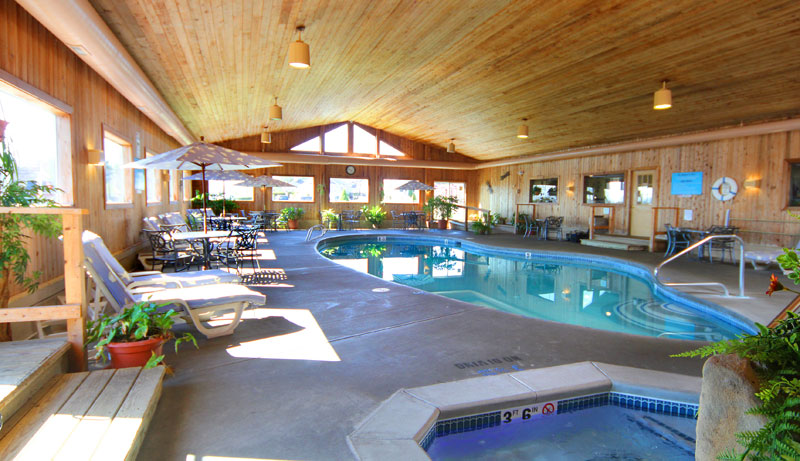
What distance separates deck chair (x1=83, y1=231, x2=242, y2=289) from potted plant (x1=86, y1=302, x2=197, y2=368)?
690 millimetres

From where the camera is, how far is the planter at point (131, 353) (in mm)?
2543

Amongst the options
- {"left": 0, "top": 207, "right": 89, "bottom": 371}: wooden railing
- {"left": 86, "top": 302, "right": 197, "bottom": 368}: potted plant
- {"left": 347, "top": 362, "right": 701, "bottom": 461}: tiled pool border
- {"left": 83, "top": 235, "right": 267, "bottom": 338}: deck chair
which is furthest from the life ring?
{"left": 0, "top": 207, "right": 89, "bottom": 371}: wooden railing

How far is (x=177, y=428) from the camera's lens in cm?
209

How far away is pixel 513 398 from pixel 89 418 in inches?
84.9

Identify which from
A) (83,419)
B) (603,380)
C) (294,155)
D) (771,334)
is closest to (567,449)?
(603,380)

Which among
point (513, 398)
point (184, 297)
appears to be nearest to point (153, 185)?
point (184, 297)

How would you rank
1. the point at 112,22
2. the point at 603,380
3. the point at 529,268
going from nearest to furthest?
the point at 603,380, the point at 112,22, the point at 529,268

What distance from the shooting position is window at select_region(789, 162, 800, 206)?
7.95m

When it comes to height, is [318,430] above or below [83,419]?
below

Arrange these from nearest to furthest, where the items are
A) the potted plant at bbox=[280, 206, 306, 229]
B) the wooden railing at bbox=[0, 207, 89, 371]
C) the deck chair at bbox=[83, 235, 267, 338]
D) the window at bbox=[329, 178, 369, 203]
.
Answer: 1. the wooden railing at bbox=[0, 207, 89, 371]
2. the deck chair at bbox=[83, 235, 267, 338]
3. the potted plant at bbox=[280, 206, 306, 229]
4. the window at bbox=[329, 178, 369, 203]

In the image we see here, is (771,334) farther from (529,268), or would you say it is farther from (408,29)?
(529,268)

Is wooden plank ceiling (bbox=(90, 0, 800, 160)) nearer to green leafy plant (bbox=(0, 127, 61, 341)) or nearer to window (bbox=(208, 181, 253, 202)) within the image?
green leafy plant (bbox=(0, 127, 61, 341))

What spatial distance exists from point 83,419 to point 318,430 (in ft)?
3.46

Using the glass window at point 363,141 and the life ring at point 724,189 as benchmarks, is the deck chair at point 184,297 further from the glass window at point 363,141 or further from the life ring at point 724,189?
the glass window at point 363,141
